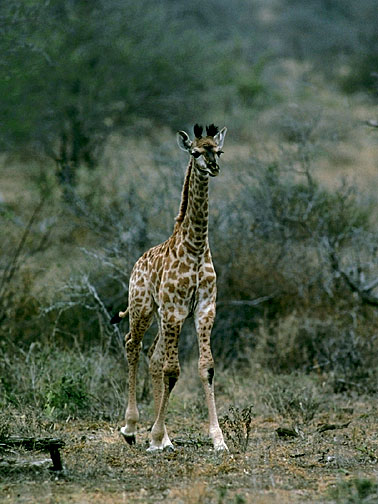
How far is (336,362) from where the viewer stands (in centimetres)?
1100

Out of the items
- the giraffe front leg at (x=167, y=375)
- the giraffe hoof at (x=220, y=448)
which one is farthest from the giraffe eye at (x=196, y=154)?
the giraffe hoof at (x=220, y=448)

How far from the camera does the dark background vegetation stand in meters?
10.9

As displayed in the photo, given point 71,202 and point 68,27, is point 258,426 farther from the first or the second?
point 68,27

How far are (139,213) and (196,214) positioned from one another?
4.69 m

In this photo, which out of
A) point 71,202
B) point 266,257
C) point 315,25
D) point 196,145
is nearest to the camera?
point 196,145

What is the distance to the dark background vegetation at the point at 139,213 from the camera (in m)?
10.9

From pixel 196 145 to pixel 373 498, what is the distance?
134 inches

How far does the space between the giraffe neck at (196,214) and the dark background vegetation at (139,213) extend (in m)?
2.23

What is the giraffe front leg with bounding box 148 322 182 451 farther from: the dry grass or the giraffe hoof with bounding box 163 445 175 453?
the dry grass

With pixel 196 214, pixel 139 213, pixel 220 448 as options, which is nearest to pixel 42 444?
pixel 220 448

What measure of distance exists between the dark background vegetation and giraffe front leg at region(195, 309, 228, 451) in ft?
6.39

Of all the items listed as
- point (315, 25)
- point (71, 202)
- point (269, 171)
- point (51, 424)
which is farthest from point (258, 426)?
point (315, 25)

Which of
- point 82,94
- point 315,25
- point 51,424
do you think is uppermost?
point 315,25

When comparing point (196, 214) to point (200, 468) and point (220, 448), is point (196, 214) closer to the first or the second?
point (220, 448)
